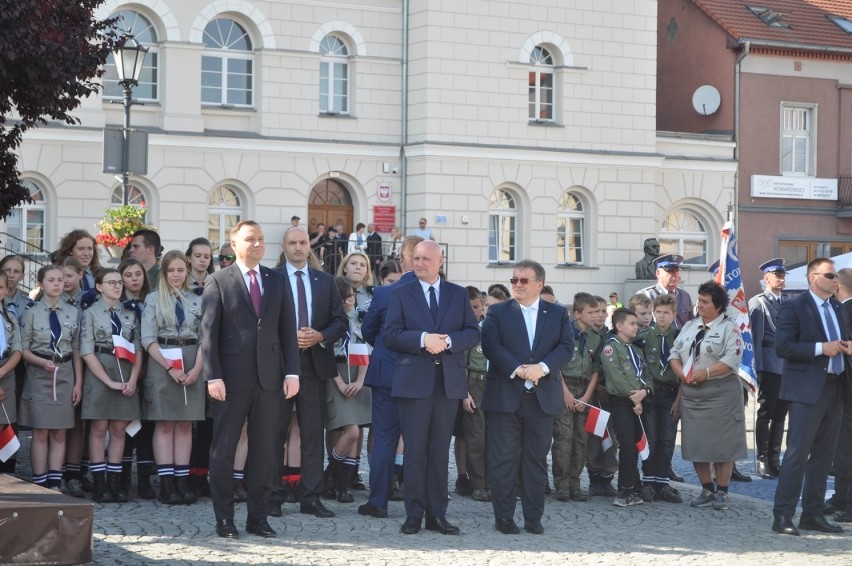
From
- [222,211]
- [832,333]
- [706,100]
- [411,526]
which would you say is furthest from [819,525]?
[706,100]

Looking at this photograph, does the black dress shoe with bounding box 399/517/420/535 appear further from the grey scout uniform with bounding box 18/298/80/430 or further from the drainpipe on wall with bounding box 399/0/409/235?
the drainpipe on wall with bounding box 399/0/409/235

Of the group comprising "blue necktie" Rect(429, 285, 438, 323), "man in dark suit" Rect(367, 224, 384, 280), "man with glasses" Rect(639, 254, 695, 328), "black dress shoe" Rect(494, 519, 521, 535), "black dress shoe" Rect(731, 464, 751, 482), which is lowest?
"black dress shoe" Rect(731, 464, 751, 482)

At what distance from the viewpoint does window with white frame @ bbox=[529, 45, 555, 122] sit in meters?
37.2

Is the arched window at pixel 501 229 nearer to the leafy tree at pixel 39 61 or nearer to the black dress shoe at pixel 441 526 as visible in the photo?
the leafy tree at pixel 39 61

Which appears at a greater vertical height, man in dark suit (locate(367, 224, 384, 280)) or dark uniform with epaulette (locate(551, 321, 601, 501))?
man in dark suit (locate(367, 224, 384, 280))

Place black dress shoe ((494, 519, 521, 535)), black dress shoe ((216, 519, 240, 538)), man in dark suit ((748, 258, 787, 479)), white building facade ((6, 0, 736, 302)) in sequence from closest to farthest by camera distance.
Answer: black dress shoe ((216, 519, 240, 538)), black dress shoe ((494, 519, 521, 535)), man in dark suit ((748, 258, 787, 479)), white building facade ((6, 0, 736, 302))

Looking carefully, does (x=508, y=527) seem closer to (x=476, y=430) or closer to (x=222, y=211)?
(x=476, y=430)

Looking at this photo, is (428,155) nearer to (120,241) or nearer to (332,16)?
(332,16)

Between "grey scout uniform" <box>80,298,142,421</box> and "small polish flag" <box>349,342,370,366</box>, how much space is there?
179 centimetres

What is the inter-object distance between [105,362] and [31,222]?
2123 cm

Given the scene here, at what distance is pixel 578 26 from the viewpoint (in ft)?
123

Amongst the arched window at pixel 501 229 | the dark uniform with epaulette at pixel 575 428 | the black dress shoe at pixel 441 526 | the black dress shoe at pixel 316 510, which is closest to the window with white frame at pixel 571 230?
the arched window at pixel 501 229

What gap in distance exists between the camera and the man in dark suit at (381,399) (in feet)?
37.3

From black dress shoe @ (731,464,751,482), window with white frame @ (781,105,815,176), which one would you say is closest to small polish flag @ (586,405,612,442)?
black dress shoe @ (731,464,751,482)
